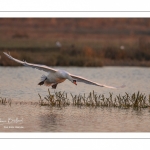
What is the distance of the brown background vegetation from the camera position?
102 ft

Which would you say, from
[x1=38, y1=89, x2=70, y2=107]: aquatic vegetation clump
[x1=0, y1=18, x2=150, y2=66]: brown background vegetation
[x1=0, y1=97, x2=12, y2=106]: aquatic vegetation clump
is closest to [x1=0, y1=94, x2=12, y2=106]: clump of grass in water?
[x1=0, y1=97, x2=12, y2=106]: aquatic vegetation clump

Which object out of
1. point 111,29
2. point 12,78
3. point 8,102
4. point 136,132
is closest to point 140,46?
point 111,29

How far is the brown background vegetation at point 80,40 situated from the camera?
31.0 metres

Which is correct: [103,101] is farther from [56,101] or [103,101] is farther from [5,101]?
[5,101]

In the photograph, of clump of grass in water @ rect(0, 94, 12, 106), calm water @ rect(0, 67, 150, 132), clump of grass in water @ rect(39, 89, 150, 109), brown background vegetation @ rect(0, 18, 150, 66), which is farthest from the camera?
brown background vegetation @ rect(0, 18, 150, 66)

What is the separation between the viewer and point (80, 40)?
3706 centimetres

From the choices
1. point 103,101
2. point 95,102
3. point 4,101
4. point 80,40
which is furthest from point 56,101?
point 80,40

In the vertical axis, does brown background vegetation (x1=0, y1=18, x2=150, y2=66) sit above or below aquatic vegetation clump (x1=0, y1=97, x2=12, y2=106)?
above

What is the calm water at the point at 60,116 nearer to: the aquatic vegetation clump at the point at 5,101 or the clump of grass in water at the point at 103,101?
the aquatic vegetation clump at the point at 5,101

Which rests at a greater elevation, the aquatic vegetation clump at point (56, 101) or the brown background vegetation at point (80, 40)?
the brown background vegetation at point (80, 40)

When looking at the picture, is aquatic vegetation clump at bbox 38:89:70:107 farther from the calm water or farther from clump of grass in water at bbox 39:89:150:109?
the calm water

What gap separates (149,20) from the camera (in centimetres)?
3350

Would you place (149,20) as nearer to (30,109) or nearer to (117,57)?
(117,57)

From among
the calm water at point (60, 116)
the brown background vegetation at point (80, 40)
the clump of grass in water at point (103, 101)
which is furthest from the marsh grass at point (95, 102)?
the brown background vegetation at point (80, 40)
